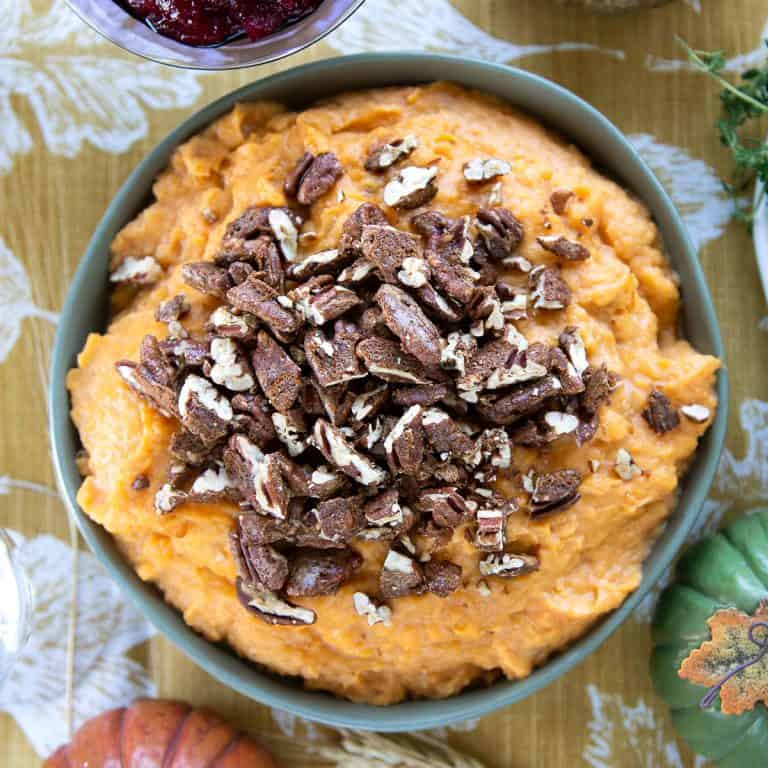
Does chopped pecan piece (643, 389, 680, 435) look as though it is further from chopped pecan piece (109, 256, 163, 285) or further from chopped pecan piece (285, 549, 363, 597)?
chopped pecan piece (109, 256, 163, 285)

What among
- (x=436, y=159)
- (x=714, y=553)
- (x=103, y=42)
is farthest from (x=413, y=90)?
(x=714, y=553)

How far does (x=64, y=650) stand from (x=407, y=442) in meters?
1.41

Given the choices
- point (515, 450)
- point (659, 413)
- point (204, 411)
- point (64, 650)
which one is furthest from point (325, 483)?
point (64, 650)

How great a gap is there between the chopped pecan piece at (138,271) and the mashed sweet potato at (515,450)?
Answer: 1.0 inches

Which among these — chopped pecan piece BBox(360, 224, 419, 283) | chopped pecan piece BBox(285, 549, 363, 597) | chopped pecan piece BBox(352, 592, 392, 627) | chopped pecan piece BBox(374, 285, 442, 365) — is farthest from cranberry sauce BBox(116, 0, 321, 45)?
chopped pecan piece BBox(352, 592, 392, 627)

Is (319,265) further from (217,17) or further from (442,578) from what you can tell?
(442,578)

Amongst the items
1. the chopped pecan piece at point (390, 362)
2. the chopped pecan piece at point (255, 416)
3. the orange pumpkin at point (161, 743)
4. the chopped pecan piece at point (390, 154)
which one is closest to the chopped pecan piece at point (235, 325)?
the chopped pecan piece at point (255, 416)

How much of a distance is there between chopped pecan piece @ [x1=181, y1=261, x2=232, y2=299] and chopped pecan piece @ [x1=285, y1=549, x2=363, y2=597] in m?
0.59

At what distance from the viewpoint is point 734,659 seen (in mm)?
2521

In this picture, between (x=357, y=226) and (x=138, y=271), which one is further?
(x=138, y=271)

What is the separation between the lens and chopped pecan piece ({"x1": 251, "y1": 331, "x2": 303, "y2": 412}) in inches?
85.7

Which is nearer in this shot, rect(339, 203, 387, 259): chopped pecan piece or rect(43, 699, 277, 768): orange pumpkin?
rect(339, 203, 387, 259): chopped pecan piece

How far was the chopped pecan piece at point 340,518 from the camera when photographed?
217 cm

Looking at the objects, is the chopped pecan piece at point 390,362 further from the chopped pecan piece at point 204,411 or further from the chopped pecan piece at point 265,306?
the chopped pecan piece at point 204,411
